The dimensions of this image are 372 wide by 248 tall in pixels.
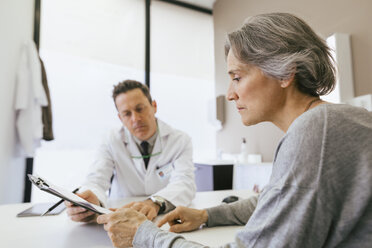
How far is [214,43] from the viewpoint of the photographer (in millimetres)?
3801

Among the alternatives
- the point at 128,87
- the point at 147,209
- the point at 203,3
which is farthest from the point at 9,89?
Answer: the point at 203,3

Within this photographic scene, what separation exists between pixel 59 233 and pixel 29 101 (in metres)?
2.00

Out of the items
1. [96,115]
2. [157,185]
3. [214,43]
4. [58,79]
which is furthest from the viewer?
[214,43]

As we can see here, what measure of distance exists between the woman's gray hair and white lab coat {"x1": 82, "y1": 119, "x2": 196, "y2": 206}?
0.88m

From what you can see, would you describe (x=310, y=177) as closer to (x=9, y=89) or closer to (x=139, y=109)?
(x=139, y=109)

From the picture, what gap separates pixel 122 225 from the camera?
0.71 metres

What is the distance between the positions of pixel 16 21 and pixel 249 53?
2.60 m

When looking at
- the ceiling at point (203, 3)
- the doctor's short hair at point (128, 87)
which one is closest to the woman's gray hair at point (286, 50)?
the doctor's short hair at point (128, 87)

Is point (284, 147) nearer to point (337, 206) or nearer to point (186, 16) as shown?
point (337, 206)

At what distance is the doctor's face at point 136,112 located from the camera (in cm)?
150

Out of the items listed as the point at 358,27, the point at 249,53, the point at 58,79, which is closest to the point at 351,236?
the point at 249,53

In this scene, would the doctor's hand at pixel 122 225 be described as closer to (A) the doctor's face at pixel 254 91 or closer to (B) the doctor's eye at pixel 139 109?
(A) the doctor's face at pixel 254 91

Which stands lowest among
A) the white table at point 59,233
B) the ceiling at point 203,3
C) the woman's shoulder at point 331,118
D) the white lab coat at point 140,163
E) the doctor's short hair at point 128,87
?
the white table at point 59,233

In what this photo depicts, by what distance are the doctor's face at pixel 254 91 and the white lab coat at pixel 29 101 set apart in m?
2.27
